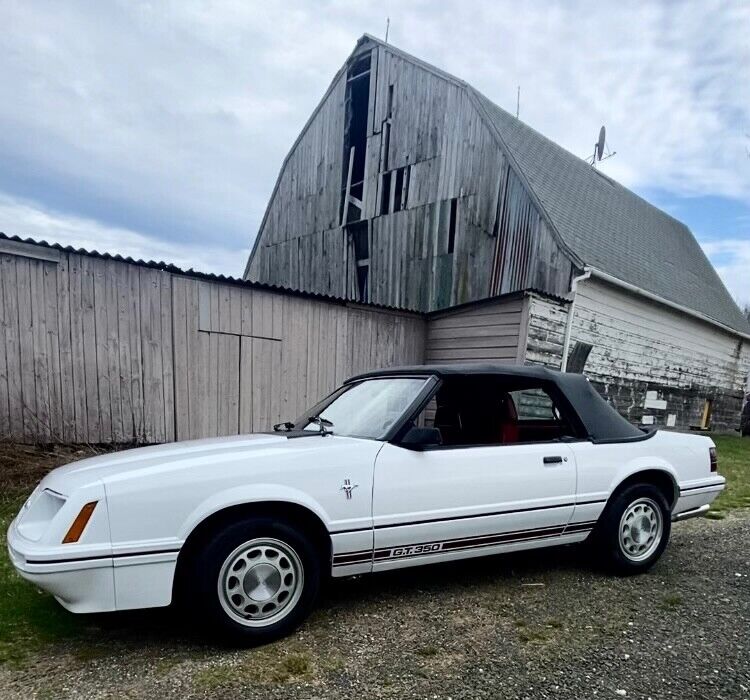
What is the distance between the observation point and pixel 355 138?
13.8 metres

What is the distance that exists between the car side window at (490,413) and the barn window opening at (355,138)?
10.7 m

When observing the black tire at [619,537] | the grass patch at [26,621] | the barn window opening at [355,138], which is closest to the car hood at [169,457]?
the grass patch at [26,621]

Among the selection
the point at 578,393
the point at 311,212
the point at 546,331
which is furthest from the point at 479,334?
the point at 311,212

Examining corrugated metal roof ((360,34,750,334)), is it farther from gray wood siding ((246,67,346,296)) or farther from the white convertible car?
the white convertible car

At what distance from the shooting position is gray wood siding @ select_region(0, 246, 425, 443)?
621cm

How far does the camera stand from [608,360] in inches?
430

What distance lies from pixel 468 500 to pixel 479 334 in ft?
20.4

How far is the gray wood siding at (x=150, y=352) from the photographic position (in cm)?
621

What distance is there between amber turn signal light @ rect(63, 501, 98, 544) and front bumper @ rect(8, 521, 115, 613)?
100mm

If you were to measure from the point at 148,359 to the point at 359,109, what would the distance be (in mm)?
10131

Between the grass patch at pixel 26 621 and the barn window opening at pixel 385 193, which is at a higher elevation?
the barn window opening at pixel 385 193

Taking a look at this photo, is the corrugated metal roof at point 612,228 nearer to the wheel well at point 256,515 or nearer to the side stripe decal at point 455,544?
the side stripe decal at point 455,544

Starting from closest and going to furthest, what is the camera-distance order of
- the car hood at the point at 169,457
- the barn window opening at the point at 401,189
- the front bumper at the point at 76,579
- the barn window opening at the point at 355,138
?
the front bumper at the point at 76,579 < the car hood at the point at 169,457 < the barn window opening at the point at 401,189 < the barn window opening at the point at 355,138

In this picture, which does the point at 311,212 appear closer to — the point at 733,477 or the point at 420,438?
the point at 733,477
